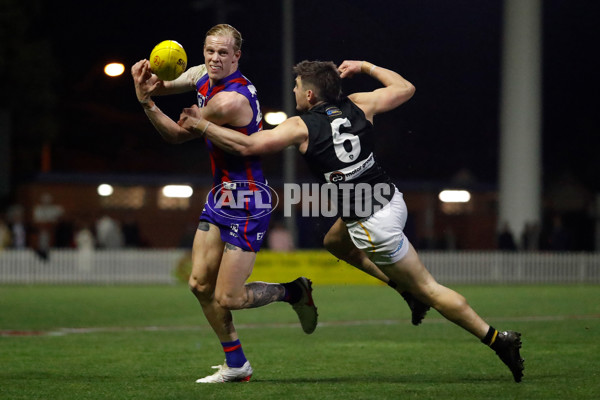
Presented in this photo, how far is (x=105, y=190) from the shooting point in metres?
42.1

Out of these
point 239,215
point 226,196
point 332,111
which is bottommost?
point 239,215

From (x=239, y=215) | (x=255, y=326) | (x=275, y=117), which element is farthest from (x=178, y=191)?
(x=239, y=215)

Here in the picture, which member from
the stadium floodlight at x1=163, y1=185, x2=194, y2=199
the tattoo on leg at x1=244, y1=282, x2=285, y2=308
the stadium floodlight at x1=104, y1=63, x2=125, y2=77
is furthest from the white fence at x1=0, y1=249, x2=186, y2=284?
the tattoo on leg at x1=244, y1=282, x2=285, y2=308

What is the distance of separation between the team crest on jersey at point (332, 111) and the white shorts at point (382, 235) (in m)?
0.79

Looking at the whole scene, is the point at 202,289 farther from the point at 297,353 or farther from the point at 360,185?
the point at 297,353

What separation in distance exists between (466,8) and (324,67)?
1688cm

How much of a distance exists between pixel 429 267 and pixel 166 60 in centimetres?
1982

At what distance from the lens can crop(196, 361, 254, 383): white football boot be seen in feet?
26.8

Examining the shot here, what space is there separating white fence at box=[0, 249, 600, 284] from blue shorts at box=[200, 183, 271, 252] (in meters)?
18.8

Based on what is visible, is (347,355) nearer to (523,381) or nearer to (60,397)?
(523,381)

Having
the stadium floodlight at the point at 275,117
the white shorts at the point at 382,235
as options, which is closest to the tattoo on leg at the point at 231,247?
the white shorts at the point at 382,235

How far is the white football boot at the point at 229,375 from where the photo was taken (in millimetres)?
8156

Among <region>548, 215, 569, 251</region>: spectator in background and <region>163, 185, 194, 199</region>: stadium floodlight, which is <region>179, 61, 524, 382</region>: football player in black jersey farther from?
<region>163, 185, 194, 199</region>: stadium floodlight

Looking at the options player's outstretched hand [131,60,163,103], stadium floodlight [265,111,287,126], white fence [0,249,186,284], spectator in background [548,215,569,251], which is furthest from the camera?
spectator in background [548,215,569,251]
